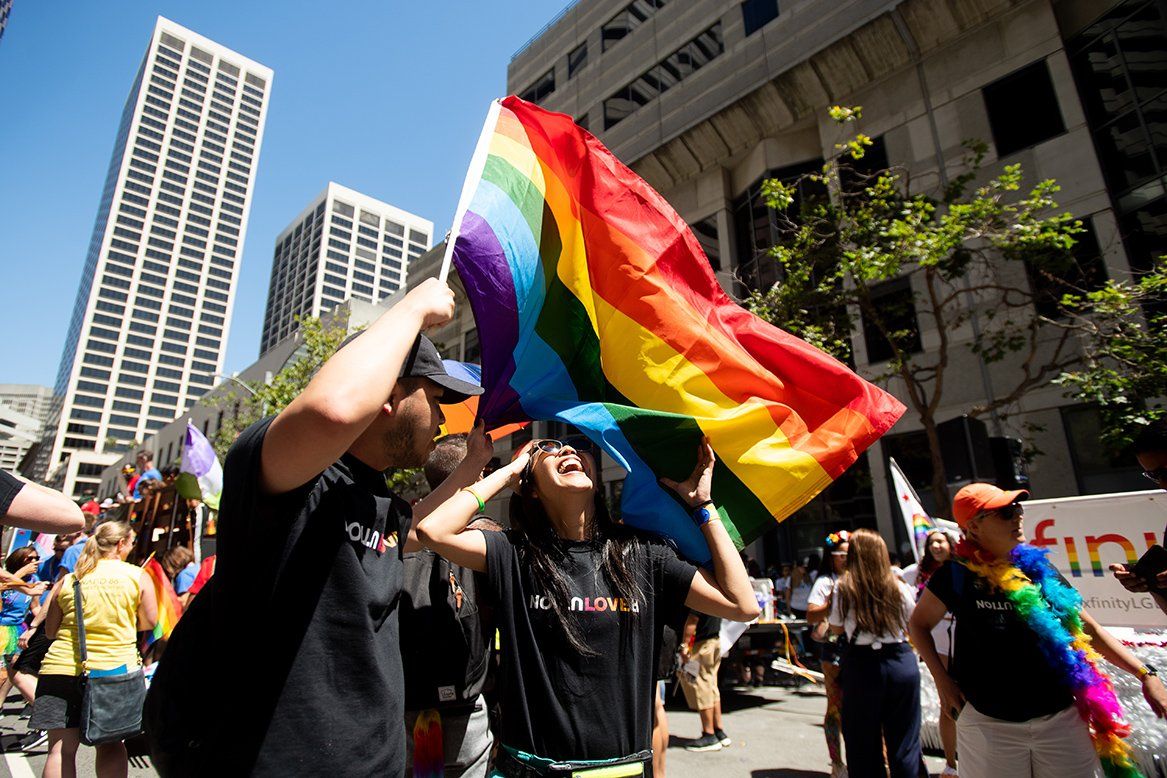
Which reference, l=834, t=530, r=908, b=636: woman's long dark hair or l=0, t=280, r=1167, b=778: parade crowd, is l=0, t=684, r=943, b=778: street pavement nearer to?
l=0, t=280, r=1167, b=778: parade crowd

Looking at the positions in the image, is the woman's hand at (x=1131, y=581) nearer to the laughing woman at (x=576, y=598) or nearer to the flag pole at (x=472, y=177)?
the laughing woman at (x=576, y=598)

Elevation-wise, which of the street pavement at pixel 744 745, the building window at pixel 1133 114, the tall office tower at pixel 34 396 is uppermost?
the tall office tower at pixel 34 396

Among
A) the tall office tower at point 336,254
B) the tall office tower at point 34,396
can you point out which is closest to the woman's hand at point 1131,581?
the tall office tower at point 336,254

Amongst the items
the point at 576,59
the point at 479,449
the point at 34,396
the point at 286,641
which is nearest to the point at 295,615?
the point at 286,641

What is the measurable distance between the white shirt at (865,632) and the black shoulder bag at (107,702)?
4.97 metres

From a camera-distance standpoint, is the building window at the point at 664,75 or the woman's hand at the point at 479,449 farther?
the building window at the point at 664,75

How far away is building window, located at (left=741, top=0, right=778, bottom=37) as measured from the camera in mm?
19850

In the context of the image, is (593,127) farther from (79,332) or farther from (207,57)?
(207,57)

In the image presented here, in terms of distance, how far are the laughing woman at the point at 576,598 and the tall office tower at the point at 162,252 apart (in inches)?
5932

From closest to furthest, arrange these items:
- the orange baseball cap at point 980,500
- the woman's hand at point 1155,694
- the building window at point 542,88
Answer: the woman's hand at point 1155,694, the orange baseball cap at point 980,500, the building window at point 542,88

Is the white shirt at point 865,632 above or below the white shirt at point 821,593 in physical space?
below

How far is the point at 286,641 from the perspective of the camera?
4.84ft

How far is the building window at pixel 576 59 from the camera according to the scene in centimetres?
2794

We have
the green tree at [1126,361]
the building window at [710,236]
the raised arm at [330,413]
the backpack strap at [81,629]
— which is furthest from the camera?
the building window at [710,236]
